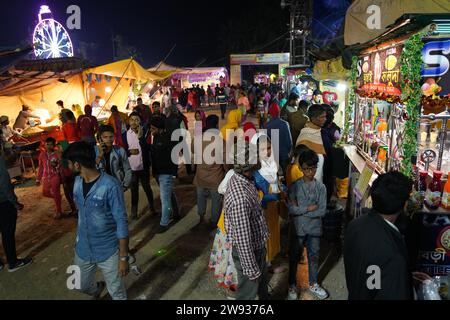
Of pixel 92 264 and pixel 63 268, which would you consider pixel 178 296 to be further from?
pixel 63 268

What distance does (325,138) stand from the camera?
523cm

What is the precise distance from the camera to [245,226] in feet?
8.96

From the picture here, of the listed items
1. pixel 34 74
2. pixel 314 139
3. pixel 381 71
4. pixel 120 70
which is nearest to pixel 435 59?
pixel 381 71

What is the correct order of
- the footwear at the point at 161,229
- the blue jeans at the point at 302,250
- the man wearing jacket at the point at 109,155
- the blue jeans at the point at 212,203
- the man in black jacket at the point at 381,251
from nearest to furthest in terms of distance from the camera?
the man in black jacket at the point at 381,251, the blue jeans at the point at 302,250, the man wearing jacket at the point at 109,155, the blue jeans at the point at 212,203, the footwear at the point at 161,229

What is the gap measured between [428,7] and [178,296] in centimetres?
550

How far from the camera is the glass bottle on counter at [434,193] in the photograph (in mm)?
3576

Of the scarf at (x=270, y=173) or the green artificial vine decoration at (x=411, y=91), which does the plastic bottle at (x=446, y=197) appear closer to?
the green artificial vine decoration at (x=411, y=91)

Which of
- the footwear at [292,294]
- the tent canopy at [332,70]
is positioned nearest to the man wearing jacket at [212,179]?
the footwear at [292,294]

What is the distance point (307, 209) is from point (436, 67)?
2.17 metres

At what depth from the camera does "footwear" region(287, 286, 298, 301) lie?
152 inches

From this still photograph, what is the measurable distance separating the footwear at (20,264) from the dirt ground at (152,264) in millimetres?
77

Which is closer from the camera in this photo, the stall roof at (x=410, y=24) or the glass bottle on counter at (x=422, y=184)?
the stall roof at (x=410, y=24)

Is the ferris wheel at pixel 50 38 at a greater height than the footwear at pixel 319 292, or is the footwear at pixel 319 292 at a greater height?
the ferris wheel at pixel 50 38

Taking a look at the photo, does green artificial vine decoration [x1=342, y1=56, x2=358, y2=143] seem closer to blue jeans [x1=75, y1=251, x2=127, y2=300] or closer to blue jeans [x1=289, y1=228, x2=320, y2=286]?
blue jeans [x1=289, y1=228, x2=320, y2=286]
